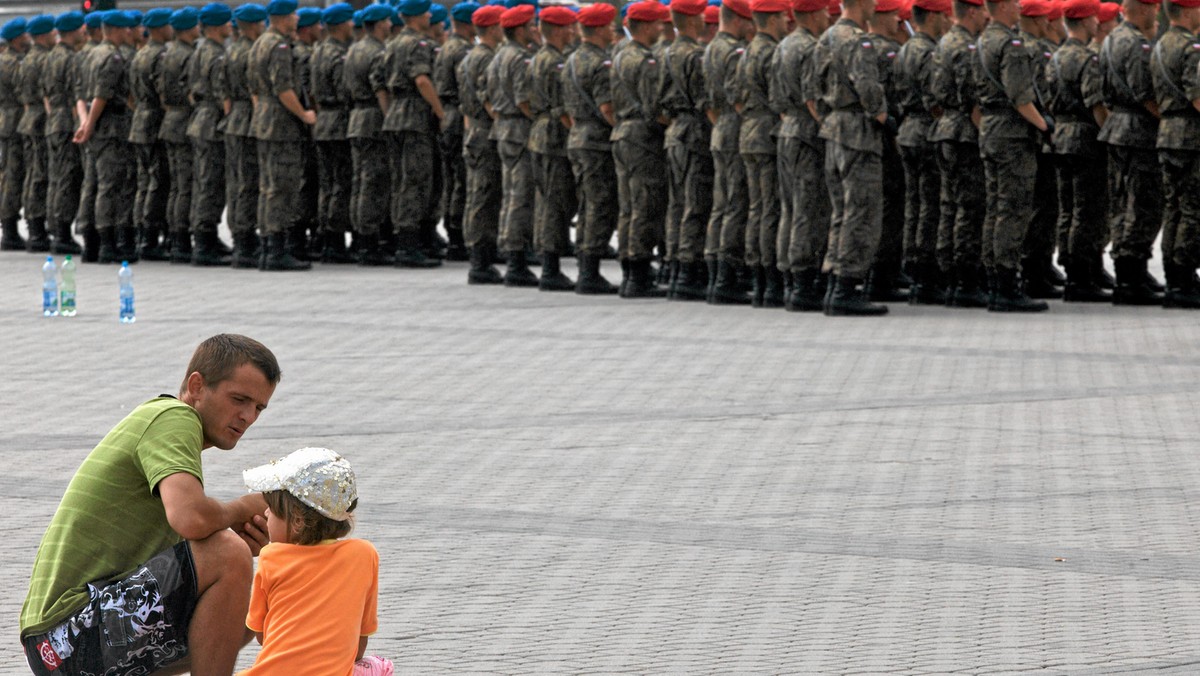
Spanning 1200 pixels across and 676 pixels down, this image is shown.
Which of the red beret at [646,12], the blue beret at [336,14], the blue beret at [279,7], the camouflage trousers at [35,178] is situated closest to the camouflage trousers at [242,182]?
the blue beret at [279,7]

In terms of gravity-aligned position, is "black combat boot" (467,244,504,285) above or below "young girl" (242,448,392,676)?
below

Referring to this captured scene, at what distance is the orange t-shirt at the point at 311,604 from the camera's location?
4352mm

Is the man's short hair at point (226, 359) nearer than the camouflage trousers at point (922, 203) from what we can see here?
Yes

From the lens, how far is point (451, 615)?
602cm

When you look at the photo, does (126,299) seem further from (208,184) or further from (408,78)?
(208,184)

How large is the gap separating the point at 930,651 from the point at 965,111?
8861mm

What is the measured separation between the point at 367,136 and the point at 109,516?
1348 cm

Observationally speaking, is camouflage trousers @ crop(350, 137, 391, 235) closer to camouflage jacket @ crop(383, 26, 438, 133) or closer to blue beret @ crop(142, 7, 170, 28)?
camouflage jacket @ crop(383, 26, 438, 133)

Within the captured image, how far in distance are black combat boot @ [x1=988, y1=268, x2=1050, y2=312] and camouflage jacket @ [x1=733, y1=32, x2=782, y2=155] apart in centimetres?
178

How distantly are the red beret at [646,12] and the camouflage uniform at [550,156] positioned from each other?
90 cm

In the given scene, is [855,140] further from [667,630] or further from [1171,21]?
[667,630]

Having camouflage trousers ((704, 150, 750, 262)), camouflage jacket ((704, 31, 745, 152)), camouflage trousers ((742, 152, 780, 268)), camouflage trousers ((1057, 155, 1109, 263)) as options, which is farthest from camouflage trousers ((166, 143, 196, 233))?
camouflage trousers ((1057, 155, 1109, 263))

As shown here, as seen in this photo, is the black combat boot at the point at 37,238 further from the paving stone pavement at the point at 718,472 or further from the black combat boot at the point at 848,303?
the black combat boot at the point at 848,303

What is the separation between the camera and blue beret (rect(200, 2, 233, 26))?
18422mm
